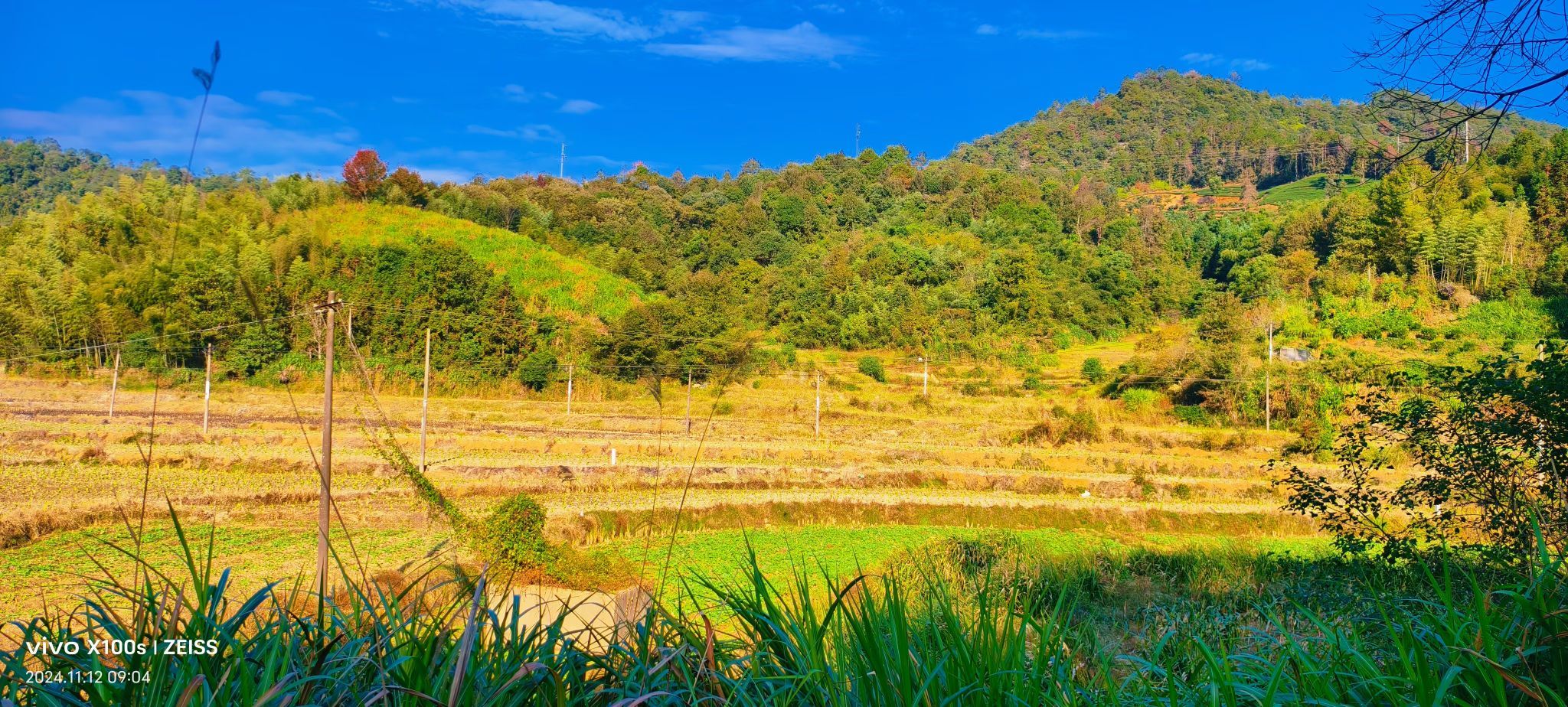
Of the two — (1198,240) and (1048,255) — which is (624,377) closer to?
(1048,255)

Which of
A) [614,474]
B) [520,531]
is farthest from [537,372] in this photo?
[520,531]

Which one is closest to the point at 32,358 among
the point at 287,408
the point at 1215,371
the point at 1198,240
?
the point at 287,408

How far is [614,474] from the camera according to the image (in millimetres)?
21828

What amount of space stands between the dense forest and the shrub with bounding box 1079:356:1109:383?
1609 millimetres

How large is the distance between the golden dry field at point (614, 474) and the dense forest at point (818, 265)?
2.63m

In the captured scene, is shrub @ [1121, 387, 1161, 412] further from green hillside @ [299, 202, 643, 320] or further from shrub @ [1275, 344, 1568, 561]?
green hillside @ [299, 202, 643, 320]

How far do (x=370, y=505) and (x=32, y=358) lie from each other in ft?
65.2

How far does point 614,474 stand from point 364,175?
134 feet

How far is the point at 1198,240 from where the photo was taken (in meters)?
61.3

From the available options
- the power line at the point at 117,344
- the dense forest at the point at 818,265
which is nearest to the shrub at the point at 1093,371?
the dense forest at the point at 818,265

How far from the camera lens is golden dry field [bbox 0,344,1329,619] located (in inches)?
590

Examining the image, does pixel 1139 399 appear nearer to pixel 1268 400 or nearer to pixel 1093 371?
pixel 1093 371

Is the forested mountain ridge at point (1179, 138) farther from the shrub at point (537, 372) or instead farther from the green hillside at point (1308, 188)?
the shrub at point (537, 372)

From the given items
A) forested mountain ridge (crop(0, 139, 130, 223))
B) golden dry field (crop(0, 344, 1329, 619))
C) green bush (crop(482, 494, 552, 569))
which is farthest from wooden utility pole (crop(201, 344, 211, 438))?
green bush (crop(482, 494, 552, 569))
